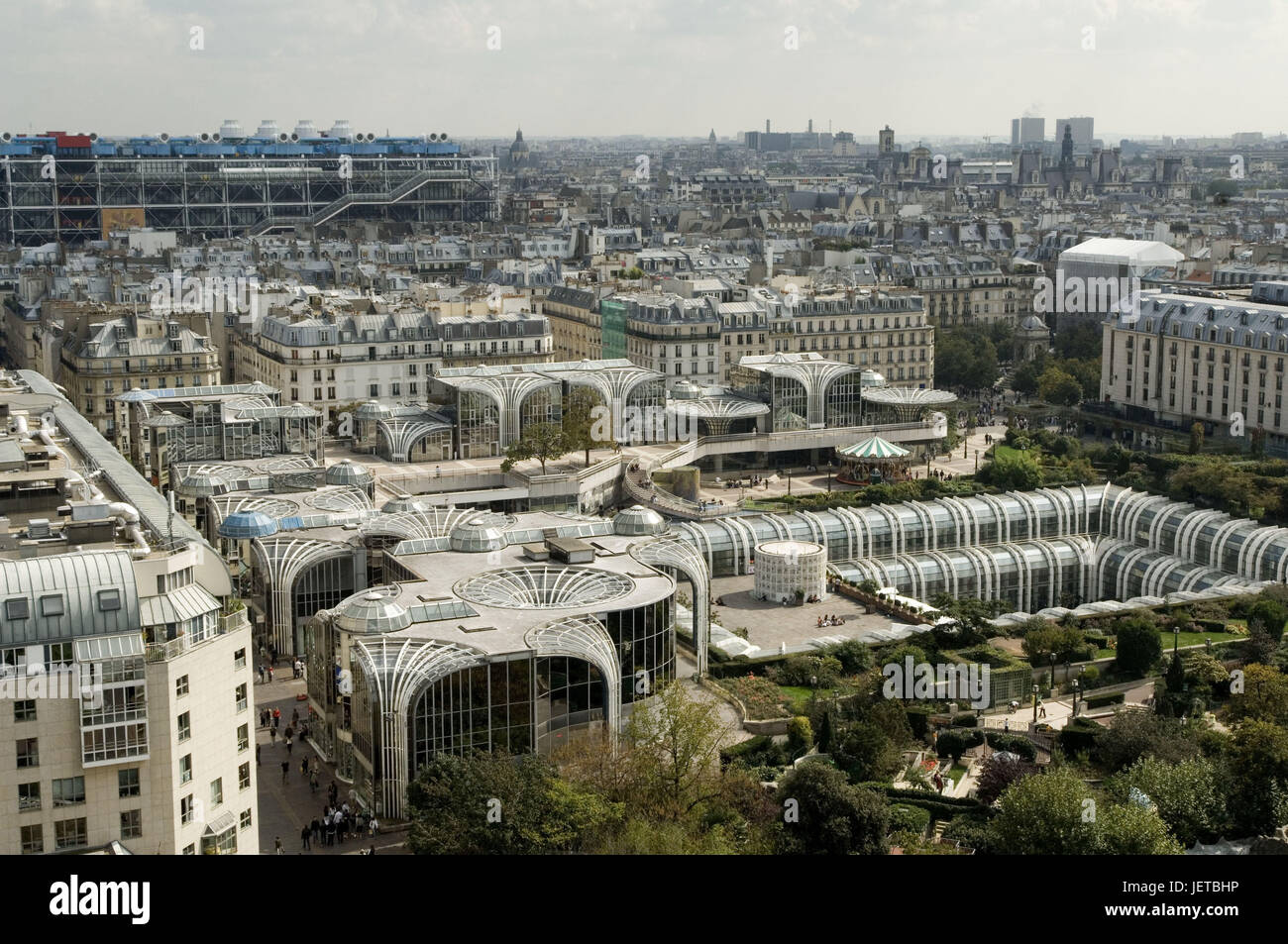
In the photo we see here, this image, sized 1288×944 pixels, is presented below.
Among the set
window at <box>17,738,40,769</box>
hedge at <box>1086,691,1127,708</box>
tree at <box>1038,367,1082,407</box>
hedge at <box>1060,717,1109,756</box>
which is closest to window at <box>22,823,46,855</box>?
window at <box>17,738,40,769</box>

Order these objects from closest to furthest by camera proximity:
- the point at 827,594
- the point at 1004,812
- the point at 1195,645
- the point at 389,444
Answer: the point at 1004,812 → the point at 1195,645 → the point at 827,594 → the point at 389,444

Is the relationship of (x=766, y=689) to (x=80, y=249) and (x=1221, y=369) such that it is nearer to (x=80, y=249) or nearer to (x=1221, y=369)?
(x=1221, y=369)

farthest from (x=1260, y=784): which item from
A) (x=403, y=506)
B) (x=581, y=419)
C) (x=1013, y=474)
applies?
(x=581, y=419)

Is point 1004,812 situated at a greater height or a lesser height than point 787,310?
lesser

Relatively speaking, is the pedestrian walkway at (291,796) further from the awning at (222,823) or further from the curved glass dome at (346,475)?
the curved glass dome at (346,475)

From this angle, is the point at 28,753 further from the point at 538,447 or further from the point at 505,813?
the point at 538,447

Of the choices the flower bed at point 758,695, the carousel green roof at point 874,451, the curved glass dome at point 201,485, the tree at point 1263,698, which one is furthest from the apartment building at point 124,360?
the tree at point 1263,698
